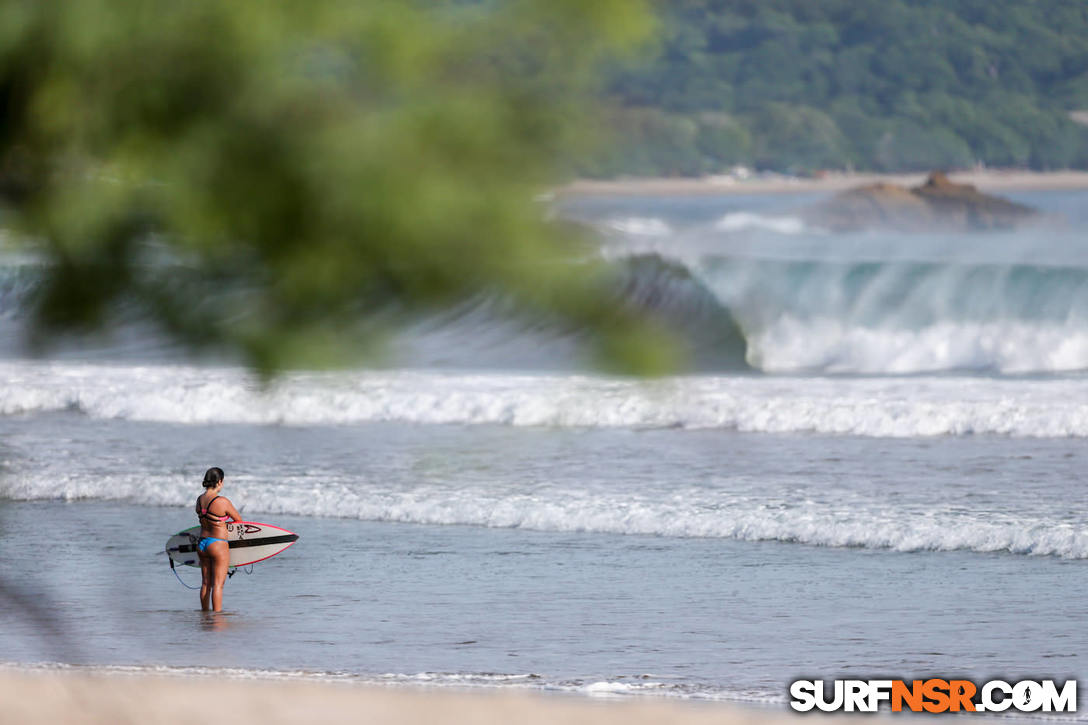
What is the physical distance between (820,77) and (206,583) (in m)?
6.22

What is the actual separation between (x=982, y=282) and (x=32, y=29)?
23.7m

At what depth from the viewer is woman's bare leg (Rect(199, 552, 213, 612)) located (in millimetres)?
7422

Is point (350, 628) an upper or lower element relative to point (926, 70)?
lower

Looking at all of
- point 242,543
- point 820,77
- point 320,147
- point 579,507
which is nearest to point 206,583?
point 242,543

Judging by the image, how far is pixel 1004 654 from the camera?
6.27 metres

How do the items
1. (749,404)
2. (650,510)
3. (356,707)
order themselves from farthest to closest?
1. (749,404)
2. (650,510)
3. (356,707)

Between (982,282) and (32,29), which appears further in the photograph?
(982,282)

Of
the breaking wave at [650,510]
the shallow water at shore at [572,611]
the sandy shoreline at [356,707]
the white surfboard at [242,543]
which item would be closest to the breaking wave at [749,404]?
the breaking wave at [650,510]

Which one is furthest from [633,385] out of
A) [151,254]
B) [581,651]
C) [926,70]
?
[581,651]

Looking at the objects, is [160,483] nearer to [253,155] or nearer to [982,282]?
[253,155]

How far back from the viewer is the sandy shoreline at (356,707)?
17.7 feet

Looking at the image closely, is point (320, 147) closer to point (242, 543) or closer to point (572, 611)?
point (572, 611)

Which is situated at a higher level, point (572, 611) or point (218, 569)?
point (218, 569)

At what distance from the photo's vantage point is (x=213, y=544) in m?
7.56
